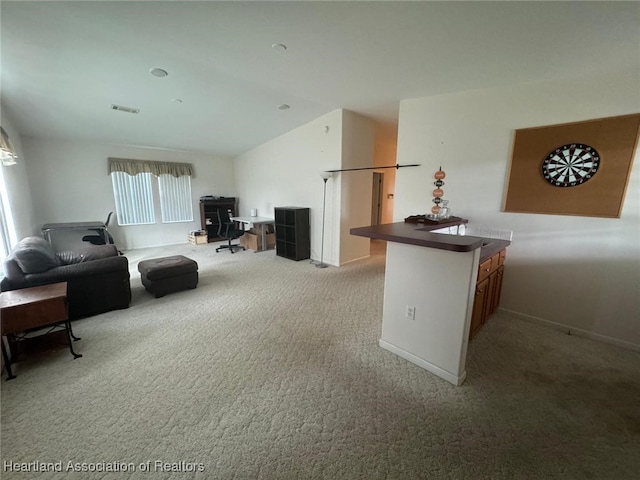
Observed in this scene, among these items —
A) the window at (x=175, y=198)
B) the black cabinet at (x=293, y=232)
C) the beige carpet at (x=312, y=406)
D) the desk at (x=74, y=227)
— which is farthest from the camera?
the window at (x=175, y=198)

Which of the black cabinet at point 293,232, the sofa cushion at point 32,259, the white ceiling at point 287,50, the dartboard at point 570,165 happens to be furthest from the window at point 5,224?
the dartboard at point 570,165

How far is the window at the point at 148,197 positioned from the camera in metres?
5.93

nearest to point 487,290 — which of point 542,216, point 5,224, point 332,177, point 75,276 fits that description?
point 542,216

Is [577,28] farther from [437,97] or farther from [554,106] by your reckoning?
[437,97]

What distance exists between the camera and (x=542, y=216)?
2.74 meters

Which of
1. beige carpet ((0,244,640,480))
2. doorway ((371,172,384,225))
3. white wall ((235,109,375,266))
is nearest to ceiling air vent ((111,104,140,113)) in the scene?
white wall ((235,109,375,266))

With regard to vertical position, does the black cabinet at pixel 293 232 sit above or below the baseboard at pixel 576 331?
above

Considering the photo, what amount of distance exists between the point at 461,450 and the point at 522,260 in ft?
7.96

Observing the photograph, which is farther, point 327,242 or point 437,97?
point 327,242

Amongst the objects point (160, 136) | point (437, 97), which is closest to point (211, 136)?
point (160, 136)

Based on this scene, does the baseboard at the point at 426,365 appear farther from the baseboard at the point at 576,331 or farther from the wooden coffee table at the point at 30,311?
the wooden coffee table at the point at 30,311

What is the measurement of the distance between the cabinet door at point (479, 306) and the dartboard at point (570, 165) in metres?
1.38

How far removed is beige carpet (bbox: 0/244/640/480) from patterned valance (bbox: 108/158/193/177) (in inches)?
175

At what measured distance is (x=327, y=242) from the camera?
5070mm
